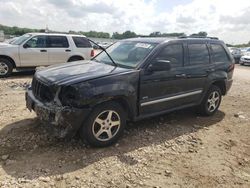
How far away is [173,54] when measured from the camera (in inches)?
221

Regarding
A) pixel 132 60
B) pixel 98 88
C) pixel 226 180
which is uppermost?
pixel 132 60

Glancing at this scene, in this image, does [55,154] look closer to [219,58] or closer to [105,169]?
[105,169]

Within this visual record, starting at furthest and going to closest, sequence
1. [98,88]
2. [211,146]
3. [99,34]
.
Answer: [99,34] < [211,146] < [98,88]

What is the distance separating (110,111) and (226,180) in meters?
1.94

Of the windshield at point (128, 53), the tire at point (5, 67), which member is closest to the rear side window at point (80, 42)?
the tire at point (5, 67)

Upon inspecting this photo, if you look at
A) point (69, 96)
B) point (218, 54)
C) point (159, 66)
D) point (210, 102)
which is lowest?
point (210, 102)

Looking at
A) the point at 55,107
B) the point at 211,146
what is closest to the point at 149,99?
the point at 211,146

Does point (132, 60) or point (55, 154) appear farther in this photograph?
point (132, 60)

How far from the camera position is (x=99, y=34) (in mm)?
53281

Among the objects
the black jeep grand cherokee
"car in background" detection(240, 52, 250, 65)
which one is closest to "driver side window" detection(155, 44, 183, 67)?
the black jeep grand cherokee

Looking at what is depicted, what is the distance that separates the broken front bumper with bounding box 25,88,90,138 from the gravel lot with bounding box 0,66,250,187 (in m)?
0.38

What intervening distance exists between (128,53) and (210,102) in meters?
2.41

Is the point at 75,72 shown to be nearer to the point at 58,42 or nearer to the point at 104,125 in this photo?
the point at 104,125

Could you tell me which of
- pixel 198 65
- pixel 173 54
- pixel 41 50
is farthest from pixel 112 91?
pixel 41 50
